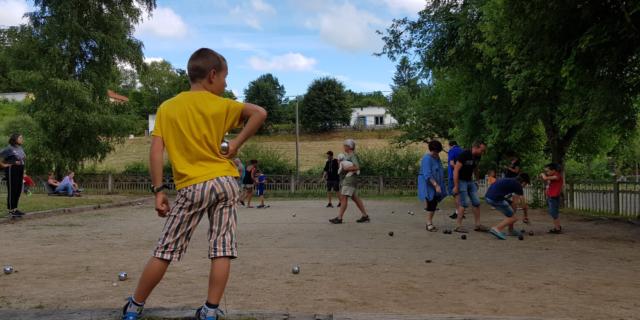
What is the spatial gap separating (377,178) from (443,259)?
89.2 feet

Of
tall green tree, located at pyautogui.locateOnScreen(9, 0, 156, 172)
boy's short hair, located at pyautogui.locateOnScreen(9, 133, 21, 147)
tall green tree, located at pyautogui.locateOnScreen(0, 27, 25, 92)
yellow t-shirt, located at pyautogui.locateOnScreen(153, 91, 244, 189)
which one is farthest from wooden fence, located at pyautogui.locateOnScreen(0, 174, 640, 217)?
yellow t-shirt, located at pyautogui.locateOnScreen(153, 91, 244, 189)

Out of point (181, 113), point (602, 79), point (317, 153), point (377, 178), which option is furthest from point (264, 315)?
point (317, 153)

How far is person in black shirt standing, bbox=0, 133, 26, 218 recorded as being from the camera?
12711mm

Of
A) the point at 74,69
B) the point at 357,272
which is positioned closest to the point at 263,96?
the point at 74,69

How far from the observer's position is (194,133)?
155 inches

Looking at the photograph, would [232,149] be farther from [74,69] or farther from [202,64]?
[74,69]

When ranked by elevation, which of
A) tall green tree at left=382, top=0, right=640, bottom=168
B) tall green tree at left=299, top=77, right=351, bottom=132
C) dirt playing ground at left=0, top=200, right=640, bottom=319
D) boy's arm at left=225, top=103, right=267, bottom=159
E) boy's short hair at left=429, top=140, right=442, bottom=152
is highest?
tall green tree at left=299, top=77, right=351, bottom=132

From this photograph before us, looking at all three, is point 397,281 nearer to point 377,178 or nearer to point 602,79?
point 602,79

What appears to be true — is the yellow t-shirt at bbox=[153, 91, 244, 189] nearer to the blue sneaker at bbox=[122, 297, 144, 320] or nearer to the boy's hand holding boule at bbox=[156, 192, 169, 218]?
the boy's hand holding boule at bbox=[156, 192, 169, 218]

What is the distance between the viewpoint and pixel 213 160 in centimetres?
398

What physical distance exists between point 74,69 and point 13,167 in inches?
727

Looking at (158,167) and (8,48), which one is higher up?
(8,48)

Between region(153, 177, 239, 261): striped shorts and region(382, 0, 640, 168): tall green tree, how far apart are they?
7509 millimetres

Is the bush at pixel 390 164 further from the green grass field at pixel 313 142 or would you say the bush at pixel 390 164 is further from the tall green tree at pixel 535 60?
the green grass field at pixel 313 142
